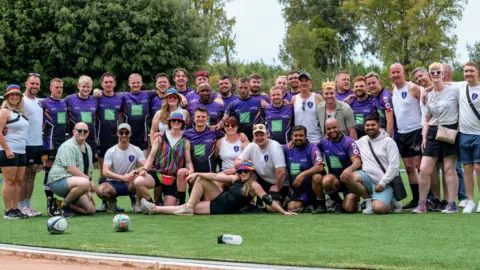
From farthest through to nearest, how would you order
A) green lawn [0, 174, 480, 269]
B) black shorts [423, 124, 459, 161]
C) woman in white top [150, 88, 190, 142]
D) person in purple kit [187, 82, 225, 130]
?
→ person in purple kit [187, 82, 225, 130] < woman in white top [150, 88, 190, 142] < black shorts [423, 124, 459, 161] < green lawn [0, 174, 480, 269]

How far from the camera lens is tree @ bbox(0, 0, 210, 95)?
4306 cm

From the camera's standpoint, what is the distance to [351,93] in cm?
1416

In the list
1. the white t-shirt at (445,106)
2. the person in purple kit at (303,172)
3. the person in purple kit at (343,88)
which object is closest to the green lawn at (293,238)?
the person in purple kit at (303,172)

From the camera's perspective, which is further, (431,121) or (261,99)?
(261,99)

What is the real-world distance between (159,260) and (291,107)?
5.96 metres

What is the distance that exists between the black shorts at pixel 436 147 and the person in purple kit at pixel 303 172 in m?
1.61

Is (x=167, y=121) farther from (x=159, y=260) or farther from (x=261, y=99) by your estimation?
(x=159, y=260)

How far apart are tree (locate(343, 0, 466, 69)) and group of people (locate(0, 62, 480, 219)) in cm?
3262

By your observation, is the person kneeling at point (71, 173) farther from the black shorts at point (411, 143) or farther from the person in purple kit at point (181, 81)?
the black shorts at point (411, 143)

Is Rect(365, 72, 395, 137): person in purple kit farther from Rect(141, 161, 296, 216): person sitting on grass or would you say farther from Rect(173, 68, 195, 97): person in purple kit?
Rect(173, 68, 195, 97): person in purple kit

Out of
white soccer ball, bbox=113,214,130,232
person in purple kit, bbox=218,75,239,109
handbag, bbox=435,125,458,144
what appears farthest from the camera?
person in purple kit, bbox=218,75,239,109

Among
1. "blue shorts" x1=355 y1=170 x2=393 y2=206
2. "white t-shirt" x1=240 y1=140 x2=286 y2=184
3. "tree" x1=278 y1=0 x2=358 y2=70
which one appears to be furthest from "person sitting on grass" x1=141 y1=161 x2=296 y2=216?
"tree" x1=278 y1=0 x2=358 y2=70

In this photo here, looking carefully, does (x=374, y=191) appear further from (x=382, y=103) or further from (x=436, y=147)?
(x=382, y=103)

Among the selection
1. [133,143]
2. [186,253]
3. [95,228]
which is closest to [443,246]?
[186,253]
